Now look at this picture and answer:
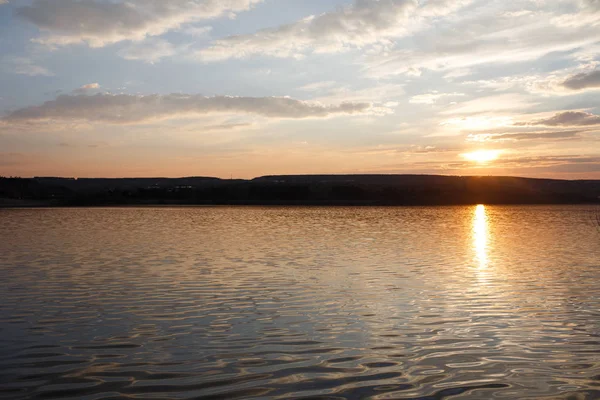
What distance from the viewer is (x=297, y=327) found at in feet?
40.7

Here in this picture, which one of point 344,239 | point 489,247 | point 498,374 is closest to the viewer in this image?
point 498,374

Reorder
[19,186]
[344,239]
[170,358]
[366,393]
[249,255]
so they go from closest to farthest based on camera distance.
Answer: [366,393], [170,358], [249,255], [344,239], [19,186]

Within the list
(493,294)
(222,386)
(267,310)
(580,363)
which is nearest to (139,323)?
(267,310)

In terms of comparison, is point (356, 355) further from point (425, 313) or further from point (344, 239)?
point (344, 239)

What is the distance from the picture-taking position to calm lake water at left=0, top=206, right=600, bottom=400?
8742mm

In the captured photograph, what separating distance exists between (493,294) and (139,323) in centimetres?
960

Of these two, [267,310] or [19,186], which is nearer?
[267,310]

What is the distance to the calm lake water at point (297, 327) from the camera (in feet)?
28.7

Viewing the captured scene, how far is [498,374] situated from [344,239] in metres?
25.9

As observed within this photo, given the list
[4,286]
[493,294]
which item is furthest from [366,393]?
[4,286]

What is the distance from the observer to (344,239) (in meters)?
35.2

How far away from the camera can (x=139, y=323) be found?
1278cm

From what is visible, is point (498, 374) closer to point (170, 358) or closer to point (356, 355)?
point (356, 355)

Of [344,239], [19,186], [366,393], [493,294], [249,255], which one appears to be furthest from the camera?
[19,186]
